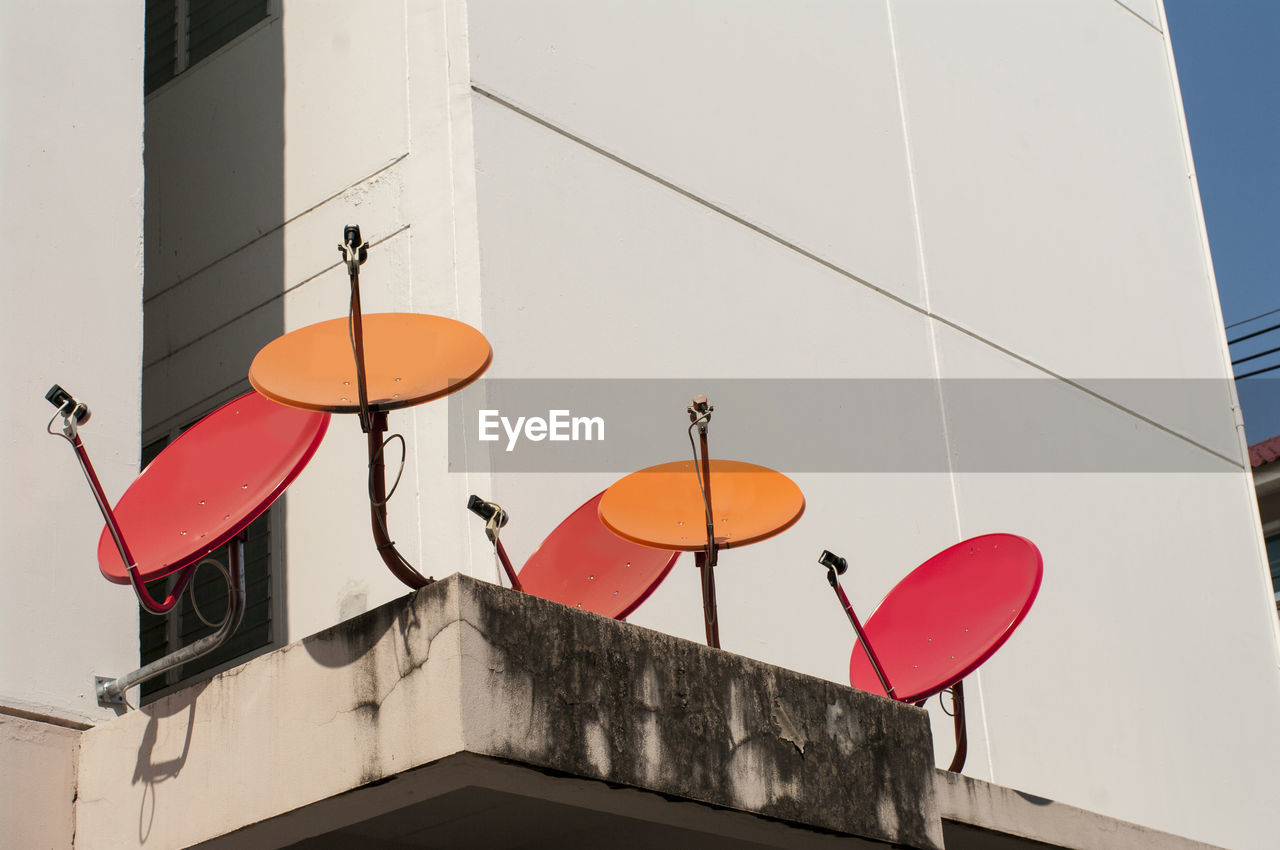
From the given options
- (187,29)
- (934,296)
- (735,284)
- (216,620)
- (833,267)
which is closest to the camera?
(216,620)

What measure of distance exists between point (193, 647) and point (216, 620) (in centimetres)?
323

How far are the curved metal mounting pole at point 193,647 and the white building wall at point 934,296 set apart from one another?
1.94 m

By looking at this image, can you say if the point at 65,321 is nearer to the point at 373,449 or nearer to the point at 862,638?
the point at 373,449

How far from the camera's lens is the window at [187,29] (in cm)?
1112

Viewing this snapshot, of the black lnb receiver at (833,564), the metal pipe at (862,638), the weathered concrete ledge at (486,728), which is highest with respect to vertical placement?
the black lnb receiver at (833,564)

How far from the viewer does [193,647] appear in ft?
22.6

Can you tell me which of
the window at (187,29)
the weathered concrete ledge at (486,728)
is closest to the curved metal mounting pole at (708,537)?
the weathered concrete ledge at (486,728)

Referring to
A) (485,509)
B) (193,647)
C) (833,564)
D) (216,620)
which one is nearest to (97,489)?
(193,647)

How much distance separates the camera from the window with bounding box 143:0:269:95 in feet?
36.5

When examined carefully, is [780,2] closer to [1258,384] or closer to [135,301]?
[135,301]

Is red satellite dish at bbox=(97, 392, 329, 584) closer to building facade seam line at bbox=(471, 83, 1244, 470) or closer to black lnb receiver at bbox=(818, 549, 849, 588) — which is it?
black lnb receiver at bbox=(818, 549, 849, 588)

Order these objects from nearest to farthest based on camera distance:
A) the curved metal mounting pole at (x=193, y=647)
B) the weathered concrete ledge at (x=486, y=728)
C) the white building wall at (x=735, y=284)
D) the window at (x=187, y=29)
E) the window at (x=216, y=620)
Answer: the weathered concrete ledge at (x=486, y=728) → the curved metal mounting pole at (x=193, y=647) → the white building wall at (x=735, y=284) → the window at (x=216, y=620) → the window at (x=187, y=29)

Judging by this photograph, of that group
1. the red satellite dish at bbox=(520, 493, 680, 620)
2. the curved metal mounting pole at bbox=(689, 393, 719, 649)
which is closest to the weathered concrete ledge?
the curved metal mounting pole at bbox=(689, 393, 719, 649)

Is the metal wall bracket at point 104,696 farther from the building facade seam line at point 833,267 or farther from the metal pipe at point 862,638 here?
the building facade seam line at point 833,267
